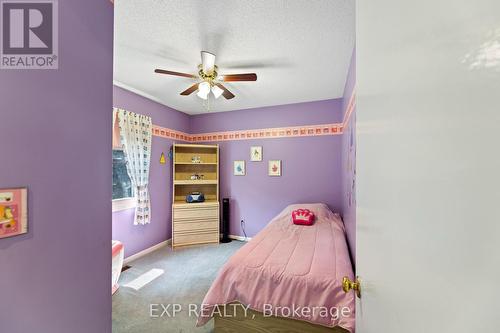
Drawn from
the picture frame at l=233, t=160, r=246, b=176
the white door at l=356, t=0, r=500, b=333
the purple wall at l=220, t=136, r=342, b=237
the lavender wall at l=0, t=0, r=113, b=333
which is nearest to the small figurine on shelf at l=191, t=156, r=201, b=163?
the purple wall at l=220, t=136, r=342, b=237

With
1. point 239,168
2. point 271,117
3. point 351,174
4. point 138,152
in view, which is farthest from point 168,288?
point 271,117

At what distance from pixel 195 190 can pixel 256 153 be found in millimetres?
1485

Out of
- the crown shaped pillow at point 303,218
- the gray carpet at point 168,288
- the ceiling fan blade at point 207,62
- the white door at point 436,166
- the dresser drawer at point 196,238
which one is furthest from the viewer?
the dresser drawer at point 196,238

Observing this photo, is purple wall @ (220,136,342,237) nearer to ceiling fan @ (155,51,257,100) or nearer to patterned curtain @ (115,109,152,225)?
patterned curtain @ (115,109,152,225)

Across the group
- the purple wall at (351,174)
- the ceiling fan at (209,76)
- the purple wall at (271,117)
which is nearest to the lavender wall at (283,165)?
the purple wall at (271,117)

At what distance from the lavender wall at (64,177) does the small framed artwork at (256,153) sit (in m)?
3.03

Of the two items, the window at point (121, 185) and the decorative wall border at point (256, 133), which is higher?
the decorative wall border at point (256, 133)

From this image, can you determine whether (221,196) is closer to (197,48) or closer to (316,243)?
(316,243)

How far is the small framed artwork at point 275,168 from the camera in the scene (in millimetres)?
3736

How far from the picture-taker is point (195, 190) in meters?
4.08

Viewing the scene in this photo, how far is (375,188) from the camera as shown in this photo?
0.62m

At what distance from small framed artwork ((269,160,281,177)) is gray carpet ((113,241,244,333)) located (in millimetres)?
1542

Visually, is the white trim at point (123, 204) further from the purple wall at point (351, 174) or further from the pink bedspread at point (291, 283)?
the purple wall at point (351, 174)

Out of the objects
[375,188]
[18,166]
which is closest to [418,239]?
[375,188]
